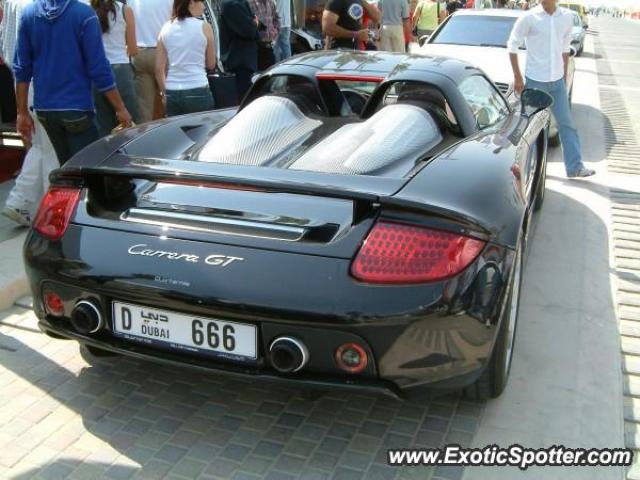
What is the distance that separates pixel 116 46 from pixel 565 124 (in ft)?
12.5

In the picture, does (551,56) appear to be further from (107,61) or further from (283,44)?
(107,61)

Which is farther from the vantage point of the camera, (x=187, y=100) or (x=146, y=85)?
(x=146, y=85)

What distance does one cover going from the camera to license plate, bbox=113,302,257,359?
234 cm

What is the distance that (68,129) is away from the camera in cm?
412

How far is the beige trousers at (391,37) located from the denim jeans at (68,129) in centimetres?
611

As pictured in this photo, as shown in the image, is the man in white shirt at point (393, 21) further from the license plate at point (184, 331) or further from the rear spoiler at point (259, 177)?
the license plate at point (184, 331)

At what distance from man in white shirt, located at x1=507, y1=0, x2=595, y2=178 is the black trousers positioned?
14.5ft

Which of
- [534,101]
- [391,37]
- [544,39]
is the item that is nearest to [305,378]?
[534,101]

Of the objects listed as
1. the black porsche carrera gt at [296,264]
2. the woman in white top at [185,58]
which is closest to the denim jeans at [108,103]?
the woman in white top at [185,58]

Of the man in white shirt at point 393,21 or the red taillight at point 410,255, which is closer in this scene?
the red taillight at point 410,255

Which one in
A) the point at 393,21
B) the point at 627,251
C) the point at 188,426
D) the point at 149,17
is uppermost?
the point at 149,17

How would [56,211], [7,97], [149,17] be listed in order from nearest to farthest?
1. [56,211]
2. [149,17]
3. [7,97]

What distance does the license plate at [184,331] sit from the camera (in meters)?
2.34

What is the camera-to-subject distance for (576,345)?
133 inches
